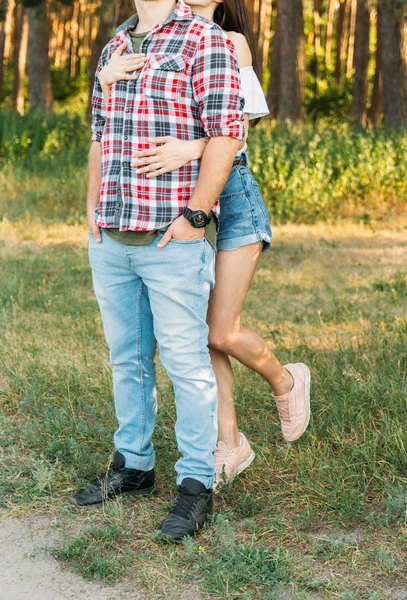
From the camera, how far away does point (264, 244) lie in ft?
11.6

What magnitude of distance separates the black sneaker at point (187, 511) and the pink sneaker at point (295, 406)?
25.5 inches

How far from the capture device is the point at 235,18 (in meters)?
3.39

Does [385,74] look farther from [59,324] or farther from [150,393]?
[150,393]

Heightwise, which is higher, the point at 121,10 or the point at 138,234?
the point at 121,10

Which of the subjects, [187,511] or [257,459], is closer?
[187,511]

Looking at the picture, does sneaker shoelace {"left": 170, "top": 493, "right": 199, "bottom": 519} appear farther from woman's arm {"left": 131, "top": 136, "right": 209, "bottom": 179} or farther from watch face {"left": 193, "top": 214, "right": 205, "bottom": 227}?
woman's arm {"left": 131, "top": 136, "right": 209, "bottom": 179}

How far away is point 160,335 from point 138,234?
0.40m

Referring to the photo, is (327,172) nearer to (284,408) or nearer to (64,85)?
(284,408)

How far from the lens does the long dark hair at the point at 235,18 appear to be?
3.37 m

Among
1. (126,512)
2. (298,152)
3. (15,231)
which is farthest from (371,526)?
(298,152)

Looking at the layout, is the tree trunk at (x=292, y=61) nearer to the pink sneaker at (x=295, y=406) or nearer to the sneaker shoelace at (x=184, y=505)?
the pink sneaker at (x=295, y=406)

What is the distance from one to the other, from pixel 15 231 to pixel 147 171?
6421 millimetres

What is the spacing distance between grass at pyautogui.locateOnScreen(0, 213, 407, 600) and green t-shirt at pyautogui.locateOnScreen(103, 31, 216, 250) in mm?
1125

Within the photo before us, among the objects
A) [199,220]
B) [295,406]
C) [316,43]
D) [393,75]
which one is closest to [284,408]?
[295,406]
